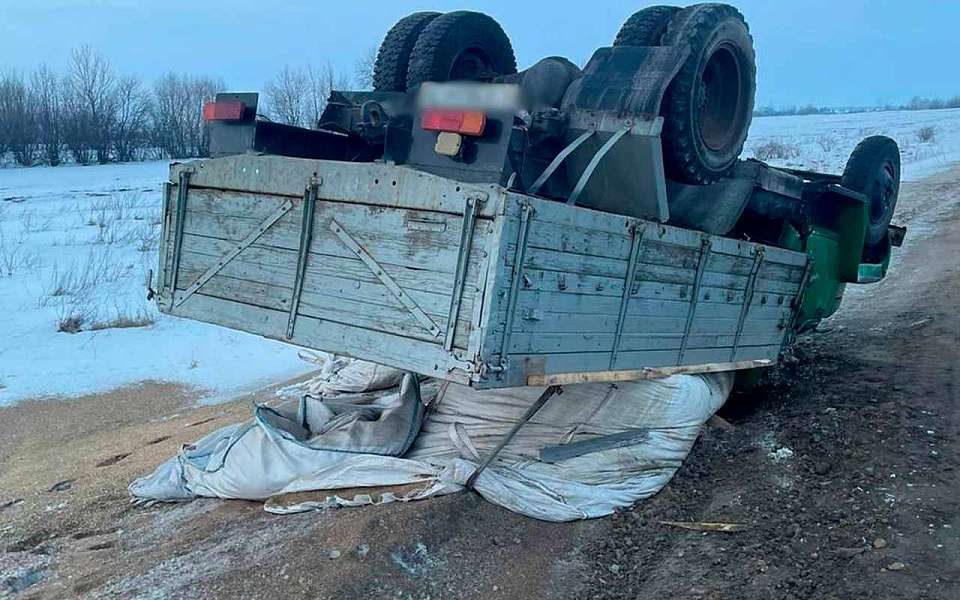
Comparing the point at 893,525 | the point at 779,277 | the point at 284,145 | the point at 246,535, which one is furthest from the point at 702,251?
the point at 246,535

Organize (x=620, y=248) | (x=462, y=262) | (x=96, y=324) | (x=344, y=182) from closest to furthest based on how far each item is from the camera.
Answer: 1. (x=462, y=262)
2. (x=344, y=182)
3. (x=620, y=248)
4. (x=96, y=324)

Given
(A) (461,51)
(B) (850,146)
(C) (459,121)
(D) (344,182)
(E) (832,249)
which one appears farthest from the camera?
(B) (850,146)

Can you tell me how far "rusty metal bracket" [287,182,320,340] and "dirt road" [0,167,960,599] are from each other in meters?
0.99

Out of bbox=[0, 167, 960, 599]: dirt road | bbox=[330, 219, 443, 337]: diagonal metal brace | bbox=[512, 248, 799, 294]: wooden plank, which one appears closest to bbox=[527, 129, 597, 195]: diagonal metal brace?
bbox=[512, 248, 799, 294]: wooden plank

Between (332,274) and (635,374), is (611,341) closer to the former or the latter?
(635,374)

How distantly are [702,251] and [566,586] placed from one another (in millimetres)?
1869

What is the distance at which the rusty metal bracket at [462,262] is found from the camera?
327 cm

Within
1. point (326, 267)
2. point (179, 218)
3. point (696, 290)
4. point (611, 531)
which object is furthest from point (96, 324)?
point (696, 290)

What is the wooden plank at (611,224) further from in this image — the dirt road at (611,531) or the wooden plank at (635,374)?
the dirt road at (611,531)

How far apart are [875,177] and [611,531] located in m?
4.01

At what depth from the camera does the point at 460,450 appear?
4.46 metres

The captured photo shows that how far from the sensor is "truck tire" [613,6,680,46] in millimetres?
4531

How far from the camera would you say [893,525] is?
3.96m

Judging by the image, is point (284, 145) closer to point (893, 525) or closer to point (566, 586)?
point (566, 586)
